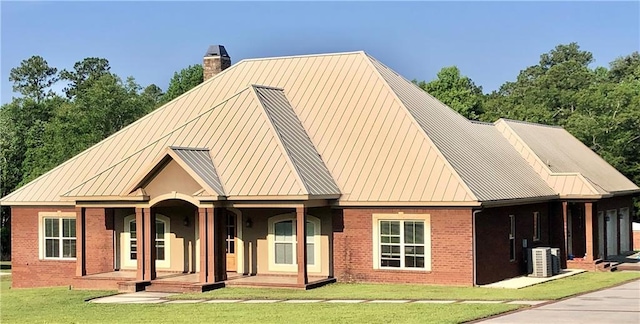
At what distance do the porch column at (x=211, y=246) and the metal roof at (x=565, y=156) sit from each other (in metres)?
13.9

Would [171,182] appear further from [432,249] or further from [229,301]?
[432,249]

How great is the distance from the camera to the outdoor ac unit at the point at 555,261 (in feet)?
96.3

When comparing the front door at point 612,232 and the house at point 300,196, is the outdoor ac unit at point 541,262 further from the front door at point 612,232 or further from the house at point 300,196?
the front door at point 612,232

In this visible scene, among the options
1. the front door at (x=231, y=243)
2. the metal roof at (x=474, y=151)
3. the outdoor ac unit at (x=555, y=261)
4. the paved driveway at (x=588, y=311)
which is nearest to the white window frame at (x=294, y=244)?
the front door at (x=231, y=243)

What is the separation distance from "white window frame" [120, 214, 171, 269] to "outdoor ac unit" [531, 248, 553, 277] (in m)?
11.5

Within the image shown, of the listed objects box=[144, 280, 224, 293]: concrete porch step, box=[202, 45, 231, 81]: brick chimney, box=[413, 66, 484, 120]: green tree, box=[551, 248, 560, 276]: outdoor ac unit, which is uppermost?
box=[413, 66, 484, 120]: green tree

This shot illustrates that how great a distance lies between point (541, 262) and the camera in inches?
1121

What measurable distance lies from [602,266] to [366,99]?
32.5ft

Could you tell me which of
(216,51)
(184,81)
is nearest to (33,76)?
(184,81)


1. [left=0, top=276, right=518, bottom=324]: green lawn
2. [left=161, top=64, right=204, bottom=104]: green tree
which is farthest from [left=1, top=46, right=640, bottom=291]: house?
[left=161, top=64, right=204, bottom=104]: green tree

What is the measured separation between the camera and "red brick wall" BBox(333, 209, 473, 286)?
84.0ft

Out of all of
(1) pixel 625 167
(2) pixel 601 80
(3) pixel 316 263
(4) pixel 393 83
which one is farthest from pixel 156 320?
(2) pixel 601 80

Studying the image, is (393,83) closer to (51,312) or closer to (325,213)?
(325,213)

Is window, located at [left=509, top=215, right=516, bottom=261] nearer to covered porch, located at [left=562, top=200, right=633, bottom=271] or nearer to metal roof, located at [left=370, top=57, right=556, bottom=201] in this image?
metal roof, located at [left=370, top=57, right=556, bottom=201]
